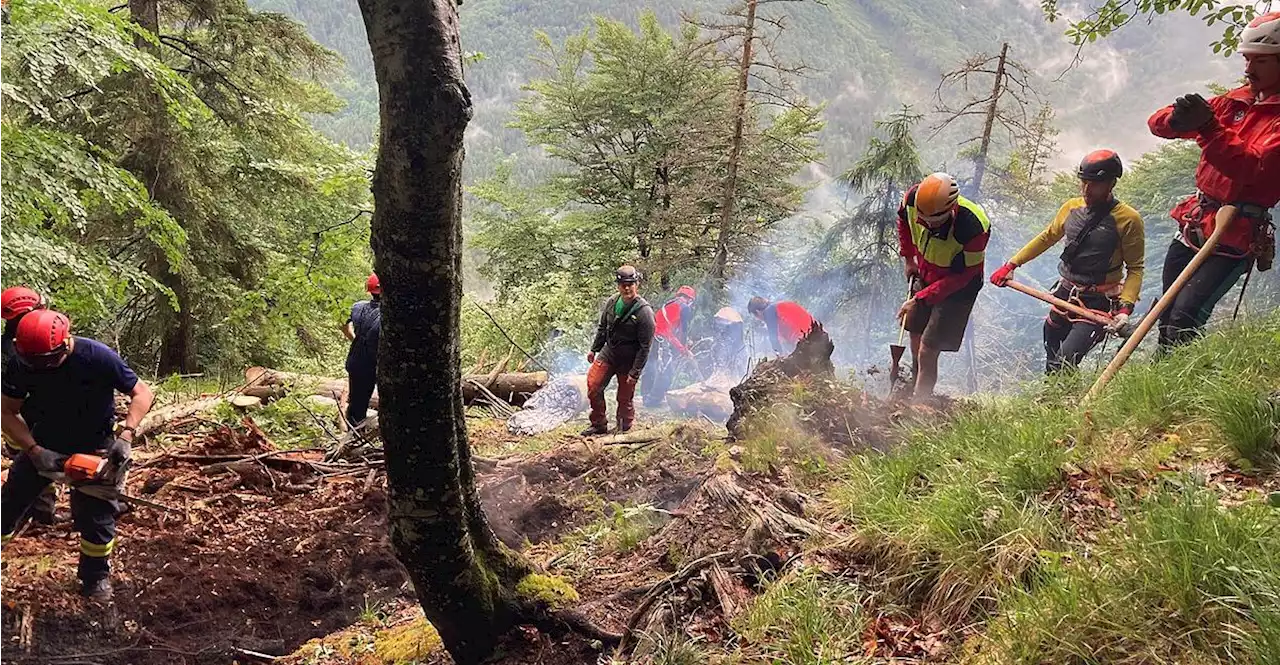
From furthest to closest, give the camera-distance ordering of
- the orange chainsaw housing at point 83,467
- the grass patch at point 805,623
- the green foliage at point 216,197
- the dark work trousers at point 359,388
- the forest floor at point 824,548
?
1. the green foliage at point 216,197
2. the dark work trousers at point 359,388
3. the orange chainsaw housing at point 83,467
4. the grass patch at point 805,623
5. the forest floor at point 824,548

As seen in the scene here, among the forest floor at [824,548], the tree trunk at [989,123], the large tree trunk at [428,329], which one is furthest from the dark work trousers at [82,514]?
the tree trunk at [989,123]

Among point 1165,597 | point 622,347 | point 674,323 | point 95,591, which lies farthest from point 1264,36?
point 674,323

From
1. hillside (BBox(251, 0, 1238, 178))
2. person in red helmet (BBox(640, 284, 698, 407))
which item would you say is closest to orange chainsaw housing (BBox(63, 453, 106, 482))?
person in red helmet (BBox(640, 284, 698, 407))

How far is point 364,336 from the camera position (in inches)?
250

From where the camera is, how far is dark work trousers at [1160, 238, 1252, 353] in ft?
12.8

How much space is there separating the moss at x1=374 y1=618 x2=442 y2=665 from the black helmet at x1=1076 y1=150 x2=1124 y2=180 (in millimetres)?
5137

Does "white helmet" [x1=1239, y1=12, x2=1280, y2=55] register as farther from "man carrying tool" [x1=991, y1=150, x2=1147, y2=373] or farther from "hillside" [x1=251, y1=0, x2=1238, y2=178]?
"hillside" [x1=251, y1=0, x2=1238, y2=178]

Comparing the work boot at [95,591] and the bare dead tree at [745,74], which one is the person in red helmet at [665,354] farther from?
the work boot at [95,591]

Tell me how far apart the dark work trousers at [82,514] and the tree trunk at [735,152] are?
12.1 meters

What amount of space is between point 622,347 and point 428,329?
201 inches

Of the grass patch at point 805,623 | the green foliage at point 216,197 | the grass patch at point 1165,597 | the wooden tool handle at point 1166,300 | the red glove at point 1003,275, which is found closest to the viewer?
the grass patch at point 1165,597

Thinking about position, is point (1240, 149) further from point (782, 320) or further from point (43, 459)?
point (782, 320)

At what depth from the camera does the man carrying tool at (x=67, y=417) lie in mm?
3730

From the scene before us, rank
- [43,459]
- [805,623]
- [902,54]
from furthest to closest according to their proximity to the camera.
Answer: [902,54]
[43,459]
[805,623]
